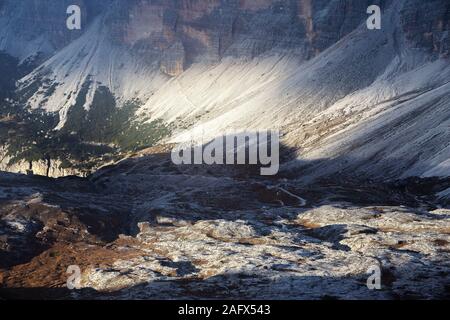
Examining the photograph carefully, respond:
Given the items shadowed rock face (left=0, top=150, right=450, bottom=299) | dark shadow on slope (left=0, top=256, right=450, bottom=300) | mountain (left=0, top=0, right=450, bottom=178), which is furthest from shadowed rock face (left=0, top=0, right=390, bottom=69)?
dark shadow on slope (left=0, top=256, right=450, bottom=300)

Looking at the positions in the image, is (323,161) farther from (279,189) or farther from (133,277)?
(133,277)

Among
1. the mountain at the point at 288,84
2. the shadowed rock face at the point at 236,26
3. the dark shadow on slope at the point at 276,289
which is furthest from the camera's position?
the shadowed rock face at the point at 236,26

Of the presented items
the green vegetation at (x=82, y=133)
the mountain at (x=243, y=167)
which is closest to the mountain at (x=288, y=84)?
the mountain at (x=243, y=167)

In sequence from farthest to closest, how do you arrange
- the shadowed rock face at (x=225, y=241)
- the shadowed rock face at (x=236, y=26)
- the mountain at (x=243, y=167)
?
the shadowed rock face at (x=236, y=26) < the mountain at (x=243, y=167) < the shadowed rock face at (x=225, y=241)

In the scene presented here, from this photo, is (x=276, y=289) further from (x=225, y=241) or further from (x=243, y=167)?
(x=243, y=167)

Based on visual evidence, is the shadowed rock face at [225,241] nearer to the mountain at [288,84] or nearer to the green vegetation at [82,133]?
the mountain at [288,84]

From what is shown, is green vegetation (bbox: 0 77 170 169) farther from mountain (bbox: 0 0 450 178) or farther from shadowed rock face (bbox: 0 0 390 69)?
shadowed rock face (bbox: 0 0 390 69)

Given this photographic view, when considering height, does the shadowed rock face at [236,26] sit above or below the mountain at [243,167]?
above

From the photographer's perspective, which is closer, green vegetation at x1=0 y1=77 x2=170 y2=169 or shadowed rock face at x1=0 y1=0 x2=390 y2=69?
shadowed rock face at x1=0 y1=0 x2=390 y2=69

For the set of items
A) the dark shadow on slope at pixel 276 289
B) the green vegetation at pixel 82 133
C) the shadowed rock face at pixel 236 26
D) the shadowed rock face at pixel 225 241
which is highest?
the shadowed rock face at pixel 236 26

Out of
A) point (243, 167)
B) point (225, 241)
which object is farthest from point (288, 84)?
point (225, 241)

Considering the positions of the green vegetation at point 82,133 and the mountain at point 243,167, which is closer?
the mountain at point 243,167
